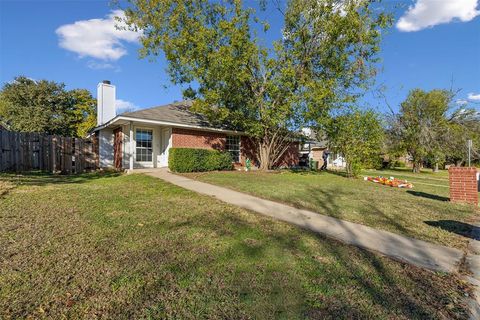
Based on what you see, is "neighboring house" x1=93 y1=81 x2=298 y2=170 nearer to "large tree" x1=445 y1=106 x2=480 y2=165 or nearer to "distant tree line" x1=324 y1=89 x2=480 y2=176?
"distant tree line" x1=324 y1=89 x2=480 y2=176

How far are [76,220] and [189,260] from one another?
2675mm

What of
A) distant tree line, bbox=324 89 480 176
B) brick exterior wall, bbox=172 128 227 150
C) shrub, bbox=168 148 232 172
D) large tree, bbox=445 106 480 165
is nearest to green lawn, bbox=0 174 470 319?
shrub, bbox=168 148 232 172

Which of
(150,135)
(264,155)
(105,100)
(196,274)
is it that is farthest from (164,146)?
(196,274)

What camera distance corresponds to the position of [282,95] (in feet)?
48.6

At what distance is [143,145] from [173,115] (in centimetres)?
247

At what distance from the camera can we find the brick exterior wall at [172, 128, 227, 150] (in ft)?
52.0

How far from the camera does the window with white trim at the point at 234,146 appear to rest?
18828mm

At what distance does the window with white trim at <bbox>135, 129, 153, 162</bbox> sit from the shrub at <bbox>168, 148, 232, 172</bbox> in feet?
8.84

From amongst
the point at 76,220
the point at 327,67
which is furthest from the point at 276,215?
the point at 327,67

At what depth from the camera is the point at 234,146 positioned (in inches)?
754

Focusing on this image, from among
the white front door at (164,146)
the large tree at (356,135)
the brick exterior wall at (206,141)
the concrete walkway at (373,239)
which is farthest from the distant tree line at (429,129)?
the concrete walkway at (373,239)

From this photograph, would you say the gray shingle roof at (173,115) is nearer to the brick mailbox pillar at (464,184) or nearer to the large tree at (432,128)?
the brick mailbox pillar at (464,184)

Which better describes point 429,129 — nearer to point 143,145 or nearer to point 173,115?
point 173,115

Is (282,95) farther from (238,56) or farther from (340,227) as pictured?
(340,227)
